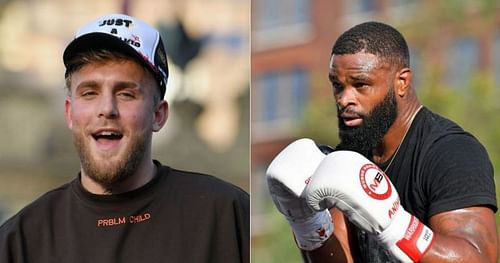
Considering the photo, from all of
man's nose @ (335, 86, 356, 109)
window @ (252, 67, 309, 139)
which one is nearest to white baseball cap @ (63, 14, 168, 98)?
man's nose @ (335, 86, 356, 109)

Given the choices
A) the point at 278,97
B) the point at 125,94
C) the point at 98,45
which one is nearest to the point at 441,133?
the point at 125,94

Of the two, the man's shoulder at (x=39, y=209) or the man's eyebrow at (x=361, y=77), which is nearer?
the man's shoulder at (x=39, y=209)

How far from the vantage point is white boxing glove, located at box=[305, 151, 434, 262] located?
3.54 metres

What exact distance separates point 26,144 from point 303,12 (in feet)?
58.2

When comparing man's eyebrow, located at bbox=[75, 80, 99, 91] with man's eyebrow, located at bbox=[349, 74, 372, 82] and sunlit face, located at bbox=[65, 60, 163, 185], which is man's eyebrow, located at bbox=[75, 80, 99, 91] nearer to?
sunlit face, located at bbox=[65, 60, 163, 185]

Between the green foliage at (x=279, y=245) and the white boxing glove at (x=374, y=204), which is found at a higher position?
the white boxing glove at (x=374, y=204)

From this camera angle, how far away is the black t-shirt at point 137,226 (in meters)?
3.48

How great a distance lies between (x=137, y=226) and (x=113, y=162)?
0.65ft

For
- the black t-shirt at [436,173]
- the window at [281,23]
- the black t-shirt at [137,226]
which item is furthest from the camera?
the window at [281,23]

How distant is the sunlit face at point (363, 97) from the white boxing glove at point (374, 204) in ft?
0.82

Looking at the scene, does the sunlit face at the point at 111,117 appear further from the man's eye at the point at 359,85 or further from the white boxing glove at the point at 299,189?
the man's eye at the point at 359,85

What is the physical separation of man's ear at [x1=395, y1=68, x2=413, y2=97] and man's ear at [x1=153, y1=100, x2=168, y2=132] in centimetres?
75

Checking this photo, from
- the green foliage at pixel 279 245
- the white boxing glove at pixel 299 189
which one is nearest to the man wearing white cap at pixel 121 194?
the white boxing glove at pixel 299 189

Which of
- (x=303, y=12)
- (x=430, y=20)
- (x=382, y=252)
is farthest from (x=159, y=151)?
(x=303, y=12)
